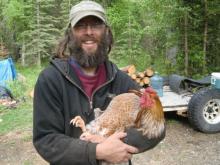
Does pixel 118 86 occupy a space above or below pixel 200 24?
below

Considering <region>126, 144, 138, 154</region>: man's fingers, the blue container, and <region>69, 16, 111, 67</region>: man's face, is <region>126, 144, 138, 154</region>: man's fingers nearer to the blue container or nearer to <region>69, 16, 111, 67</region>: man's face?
<region>69, 16, 111, 67</region>: man's face

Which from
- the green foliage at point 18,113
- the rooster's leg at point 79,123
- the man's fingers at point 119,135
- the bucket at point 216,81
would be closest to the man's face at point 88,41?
the rooster's leg at point 79,123

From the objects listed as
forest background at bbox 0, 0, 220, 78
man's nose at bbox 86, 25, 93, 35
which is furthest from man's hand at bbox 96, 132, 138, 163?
forest background at bbox 0, 0, 220, 78

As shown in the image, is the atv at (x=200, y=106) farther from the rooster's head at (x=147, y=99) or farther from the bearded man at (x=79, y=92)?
the rooster's head at (x=147, y=99)

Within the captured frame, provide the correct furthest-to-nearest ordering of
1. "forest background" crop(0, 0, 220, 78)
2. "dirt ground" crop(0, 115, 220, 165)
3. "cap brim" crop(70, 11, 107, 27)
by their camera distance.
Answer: "forest background" crop(0, 0, 220, 78)
"dirt ground" crop(0, 115, 220, 165)
"cap brim" crop(70, 11, 107, 27)

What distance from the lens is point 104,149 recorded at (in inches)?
78.5

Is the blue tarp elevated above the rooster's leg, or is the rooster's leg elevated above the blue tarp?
the rooster's leg

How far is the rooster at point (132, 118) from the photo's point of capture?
214cm

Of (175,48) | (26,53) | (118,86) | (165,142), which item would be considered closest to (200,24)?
(175,48)

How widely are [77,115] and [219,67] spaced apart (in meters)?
8.41

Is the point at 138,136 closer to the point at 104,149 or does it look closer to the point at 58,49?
the point at 104,149

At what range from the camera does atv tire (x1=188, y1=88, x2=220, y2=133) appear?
6.67 metres

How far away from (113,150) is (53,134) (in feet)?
1.25

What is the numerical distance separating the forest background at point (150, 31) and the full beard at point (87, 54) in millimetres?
1528
